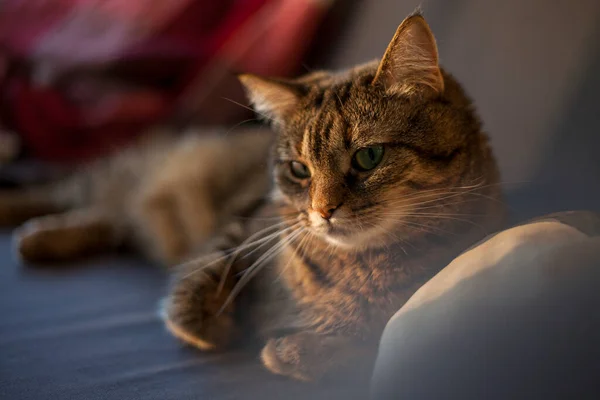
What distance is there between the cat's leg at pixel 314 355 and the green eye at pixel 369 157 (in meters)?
0.27

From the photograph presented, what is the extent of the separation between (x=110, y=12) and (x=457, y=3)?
6.15 ft

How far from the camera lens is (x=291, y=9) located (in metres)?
1.65

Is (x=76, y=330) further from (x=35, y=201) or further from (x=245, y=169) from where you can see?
(x=35, y=201)

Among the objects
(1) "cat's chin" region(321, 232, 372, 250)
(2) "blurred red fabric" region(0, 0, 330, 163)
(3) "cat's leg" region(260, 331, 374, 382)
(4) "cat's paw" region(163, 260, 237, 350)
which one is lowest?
(3) "cat's leg" region(260, 331, 374, 382)

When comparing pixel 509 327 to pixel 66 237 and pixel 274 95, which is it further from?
pixel 66 237

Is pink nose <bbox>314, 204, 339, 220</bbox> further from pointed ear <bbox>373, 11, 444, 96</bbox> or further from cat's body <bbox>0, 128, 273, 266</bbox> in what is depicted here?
cat's body <bbox>0, 128, 273, 266</bbox>

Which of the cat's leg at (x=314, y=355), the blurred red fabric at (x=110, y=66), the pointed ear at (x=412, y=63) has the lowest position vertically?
the cat's leg at (x=314, y=355)

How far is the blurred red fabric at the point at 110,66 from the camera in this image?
2037 millimetres

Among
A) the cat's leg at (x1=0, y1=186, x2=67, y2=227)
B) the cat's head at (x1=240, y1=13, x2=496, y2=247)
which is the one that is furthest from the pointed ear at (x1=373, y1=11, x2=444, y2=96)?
the cat's leg at (x1=0, y1=186, x2=67, y2=227)

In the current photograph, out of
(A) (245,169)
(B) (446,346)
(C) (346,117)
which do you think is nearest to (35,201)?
(A) (245,169)

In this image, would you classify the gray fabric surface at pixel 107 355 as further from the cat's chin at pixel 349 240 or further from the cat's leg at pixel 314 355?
the cat's chin at pixel 349 240

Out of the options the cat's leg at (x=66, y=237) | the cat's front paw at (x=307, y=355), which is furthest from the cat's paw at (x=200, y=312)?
the cat's leg at (x=66, y=237)

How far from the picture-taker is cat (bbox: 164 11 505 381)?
822 millimetres

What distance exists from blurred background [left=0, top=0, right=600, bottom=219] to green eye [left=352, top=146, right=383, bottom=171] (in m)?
0.21
